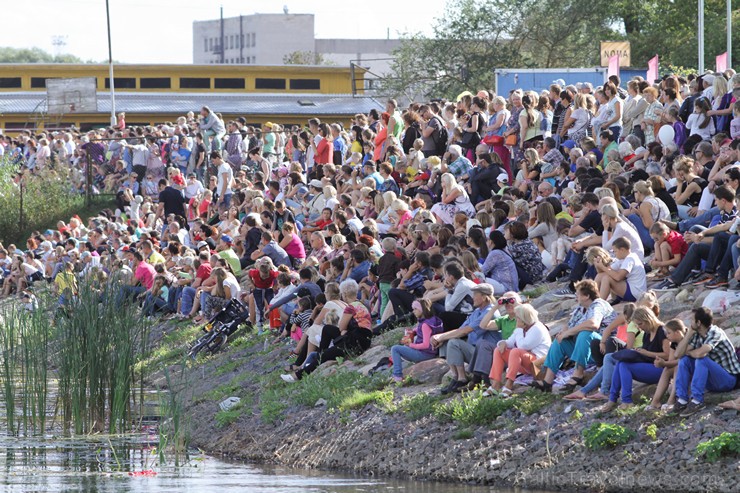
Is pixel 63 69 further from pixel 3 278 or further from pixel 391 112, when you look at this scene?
pixel 391 112

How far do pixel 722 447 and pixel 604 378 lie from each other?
1769 mm

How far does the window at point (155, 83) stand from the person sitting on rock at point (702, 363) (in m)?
52.4

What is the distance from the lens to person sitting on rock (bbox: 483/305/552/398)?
Answer: 14.7 meters

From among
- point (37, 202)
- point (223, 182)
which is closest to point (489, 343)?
point (223, 182)

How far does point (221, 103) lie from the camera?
5650 cm

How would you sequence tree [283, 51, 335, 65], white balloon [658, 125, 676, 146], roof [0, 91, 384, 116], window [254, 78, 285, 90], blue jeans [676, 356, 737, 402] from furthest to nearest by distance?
tree [283, 51, 335, 65] → window [254, 78, 285, 90] → roof [0, 91, 384, 116] → white balloon [658, 125, 676, 146] → blue jeans [676, 356, 737, 402]

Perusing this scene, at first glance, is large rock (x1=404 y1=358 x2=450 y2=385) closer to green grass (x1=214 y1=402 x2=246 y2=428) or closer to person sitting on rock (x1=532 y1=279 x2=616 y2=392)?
person sitting on rock (x1=532 y1=279 x2=616 y2=392)

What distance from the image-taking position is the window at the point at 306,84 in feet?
205

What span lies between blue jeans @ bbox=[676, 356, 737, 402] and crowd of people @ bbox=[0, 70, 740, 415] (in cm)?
1

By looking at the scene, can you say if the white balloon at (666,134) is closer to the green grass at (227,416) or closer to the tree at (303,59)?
the green grass at (227,416)

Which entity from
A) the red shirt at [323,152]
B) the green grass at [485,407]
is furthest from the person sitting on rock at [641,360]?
the red shirt at [323,152]

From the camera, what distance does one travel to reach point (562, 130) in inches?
887

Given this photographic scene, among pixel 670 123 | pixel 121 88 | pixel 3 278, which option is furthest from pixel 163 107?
pixel 670 123

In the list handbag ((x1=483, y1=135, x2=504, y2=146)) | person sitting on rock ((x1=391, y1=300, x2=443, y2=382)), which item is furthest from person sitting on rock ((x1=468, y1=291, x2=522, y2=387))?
handbag ((x1=483, y1=135, x2=504, y2=146))
